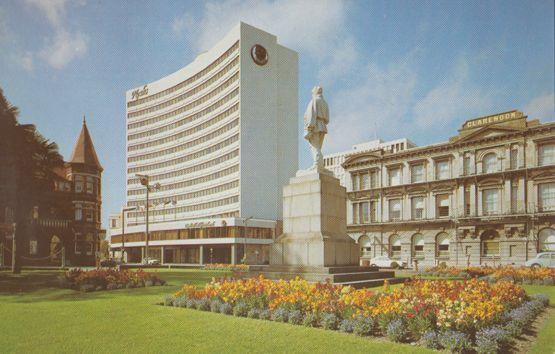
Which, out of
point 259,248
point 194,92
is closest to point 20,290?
point 259,248

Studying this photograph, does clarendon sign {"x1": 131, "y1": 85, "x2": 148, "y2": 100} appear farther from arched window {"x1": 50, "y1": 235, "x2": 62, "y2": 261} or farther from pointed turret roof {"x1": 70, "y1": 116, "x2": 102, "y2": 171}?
arched window {"x1": 50, "y1": 235, "x2": 62, "y2": 261}

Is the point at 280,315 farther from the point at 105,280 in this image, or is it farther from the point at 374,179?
the point at 374,179

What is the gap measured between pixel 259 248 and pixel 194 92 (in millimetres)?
36298

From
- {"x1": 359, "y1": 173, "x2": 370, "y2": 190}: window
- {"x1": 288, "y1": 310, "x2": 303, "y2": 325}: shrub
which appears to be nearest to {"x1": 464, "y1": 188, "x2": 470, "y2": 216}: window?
{"x1": 359, "y1": 173, "x2": 370, "y2": 190}: window

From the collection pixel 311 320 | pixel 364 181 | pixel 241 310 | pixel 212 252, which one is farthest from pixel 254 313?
pixel 212 252

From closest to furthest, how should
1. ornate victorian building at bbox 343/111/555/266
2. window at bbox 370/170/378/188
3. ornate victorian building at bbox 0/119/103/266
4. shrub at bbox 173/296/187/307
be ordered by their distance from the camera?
shrub at bbox 173/296/187/307 < ornate victorian building at bbox 343/111/555/266 < ornate victorian building at bbox 0/119/103/266 < window at bbox 370/170/378/188

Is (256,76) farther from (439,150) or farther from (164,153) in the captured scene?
(439,150)

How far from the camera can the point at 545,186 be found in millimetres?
46625

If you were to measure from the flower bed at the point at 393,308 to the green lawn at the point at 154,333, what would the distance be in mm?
430

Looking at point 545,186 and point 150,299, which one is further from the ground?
point 545,186

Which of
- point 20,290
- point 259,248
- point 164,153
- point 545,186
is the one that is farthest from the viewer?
point 164,153

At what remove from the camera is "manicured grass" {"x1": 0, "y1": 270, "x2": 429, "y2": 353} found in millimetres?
8062

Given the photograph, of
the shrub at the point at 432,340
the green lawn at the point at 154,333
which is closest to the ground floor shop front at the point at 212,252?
the green lawn at the point at 154,333

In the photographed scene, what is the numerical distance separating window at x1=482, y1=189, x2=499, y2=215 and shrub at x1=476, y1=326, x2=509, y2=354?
47087 millimetres
